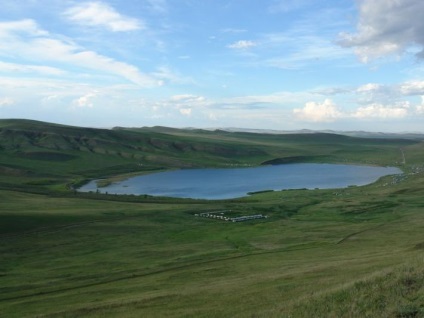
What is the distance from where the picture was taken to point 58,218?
→ 101 m

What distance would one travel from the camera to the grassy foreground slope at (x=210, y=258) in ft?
86.2

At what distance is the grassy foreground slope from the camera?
26281 mm

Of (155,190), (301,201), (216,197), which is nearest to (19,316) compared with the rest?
(301,201)

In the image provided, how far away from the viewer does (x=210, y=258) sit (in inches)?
2635

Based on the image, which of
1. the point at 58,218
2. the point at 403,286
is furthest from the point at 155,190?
the point at 403,286

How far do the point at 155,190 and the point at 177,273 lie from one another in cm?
13880

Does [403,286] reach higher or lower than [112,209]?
higher

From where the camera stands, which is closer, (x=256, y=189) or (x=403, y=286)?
(x=403, y=286)

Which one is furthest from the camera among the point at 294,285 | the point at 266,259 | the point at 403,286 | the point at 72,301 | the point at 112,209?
the point at 112,209

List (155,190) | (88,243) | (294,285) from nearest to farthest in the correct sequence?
1. (294,285)
2. (88,243)
3. (155,190)

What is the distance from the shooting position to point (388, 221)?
101 m

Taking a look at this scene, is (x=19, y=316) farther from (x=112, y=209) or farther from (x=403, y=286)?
(x=112, y=209)

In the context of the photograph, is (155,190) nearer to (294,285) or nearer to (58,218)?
(58,218)

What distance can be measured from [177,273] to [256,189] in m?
142
